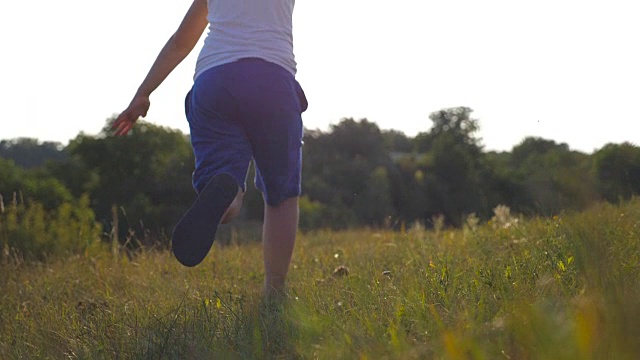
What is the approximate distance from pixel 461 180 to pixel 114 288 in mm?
32675

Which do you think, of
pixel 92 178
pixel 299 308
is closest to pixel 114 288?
pixel 299 308

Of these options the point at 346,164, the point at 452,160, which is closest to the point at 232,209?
the point at 452,160

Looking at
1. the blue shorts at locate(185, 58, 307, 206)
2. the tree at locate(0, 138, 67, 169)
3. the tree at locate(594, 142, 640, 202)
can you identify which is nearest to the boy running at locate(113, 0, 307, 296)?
the blue shorts at locate(185, 58, 307, 206)

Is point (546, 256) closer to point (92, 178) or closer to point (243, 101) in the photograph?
point (243, 101)

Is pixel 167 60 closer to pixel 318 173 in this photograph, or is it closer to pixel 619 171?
pixel 619 171

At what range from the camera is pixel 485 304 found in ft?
7.53

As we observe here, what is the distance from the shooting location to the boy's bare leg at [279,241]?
327cm

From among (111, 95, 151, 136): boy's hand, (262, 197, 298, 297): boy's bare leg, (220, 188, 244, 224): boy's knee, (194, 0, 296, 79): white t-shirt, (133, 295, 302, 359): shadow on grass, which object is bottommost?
(133, 295, 302, 359): shadow on grass

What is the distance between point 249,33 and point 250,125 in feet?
1.23

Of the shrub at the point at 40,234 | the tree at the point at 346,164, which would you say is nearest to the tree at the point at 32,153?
the tree at the point at 346,164

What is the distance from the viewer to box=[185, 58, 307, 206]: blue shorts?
310 cm

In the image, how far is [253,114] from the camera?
3.11 meters

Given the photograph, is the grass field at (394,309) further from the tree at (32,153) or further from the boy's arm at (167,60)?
the tree at (32,153)

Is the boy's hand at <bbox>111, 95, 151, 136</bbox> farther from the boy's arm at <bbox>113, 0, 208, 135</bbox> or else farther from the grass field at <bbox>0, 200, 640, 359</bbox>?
the grass field at <bbox>0, 200, 640, 359</bbox>
